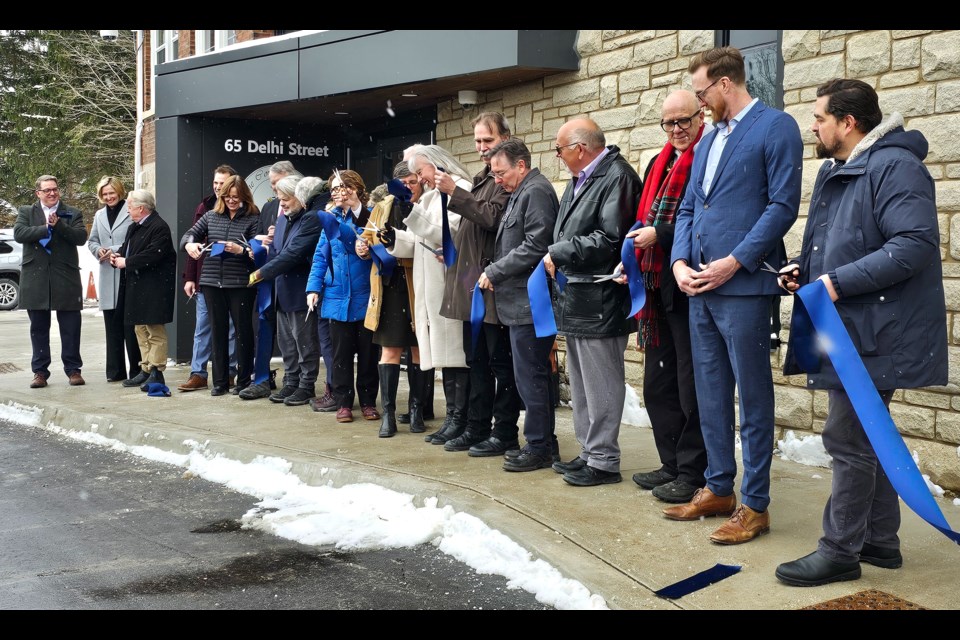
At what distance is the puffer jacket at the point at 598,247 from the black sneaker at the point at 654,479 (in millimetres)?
839

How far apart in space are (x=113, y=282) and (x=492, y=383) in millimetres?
5491

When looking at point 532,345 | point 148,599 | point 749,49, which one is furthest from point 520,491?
point 749,49

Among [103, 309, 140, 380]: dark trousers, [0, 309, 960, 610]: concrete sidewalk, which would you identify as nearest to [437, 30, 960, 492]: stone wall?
[0, 309, 960, 610]: concrete sidewalk

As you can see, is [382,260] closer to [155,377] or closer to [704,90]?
[704,90]

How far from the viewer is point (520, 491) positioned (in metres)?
5.95

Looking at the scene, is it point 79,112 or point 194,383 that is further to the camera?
point 79,112

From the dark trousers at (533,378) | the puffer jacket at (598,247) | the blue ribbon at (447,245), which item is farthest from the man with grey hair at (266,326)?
the puffer jacket at (598,247)

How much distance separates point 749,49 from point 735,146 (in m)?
3.41

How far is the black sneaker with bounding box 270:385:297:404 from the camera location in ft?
31.4

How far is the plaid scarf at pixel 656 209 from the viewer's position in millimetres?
5570

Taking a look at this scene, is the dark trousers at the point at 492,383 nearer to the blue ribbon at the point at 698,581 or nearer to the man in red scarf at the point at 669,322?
the man in red scarf at the point at 669,322

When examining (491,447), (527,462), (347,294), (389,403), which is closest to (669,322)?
(527,462)

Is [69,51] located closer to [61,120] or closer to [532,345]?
[61,120]

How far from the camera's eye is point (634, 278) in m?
5.69
